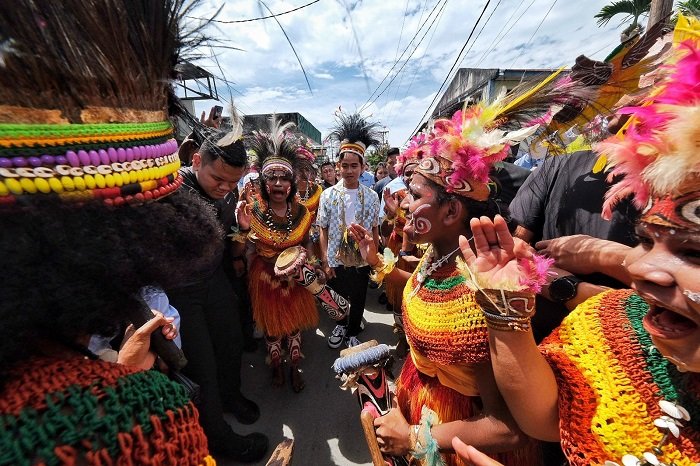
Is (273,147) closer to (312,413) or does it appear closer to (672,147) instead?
(312,413)

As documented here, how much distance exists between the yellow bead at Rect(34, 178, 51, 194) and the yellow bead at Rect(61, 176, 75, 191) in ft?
0.08

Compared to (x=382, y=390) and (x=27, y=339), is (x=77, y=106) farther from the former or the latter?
(x=382, y=390)

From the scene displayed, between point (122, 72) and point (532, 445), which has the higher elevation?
point (122, 72)

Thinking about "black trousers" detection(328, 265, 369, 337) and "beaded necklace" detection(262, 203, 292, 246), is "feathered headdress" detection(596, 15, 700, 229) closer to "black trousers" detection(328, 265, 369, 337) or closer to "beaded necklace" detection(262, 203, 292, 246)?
"beaded necklace" detection(262, 203, 292, 246)

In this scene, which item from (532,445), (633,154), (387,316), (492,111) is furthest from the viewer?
(387,316)

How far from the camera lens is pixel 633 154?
895 mm

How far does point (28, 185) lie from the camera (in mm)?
622

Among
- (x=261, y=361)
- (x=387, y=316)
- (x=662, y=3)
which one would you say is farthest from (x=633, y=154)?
(x=662, y=3)

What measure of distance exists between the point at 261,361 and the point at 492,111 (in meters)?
3.39

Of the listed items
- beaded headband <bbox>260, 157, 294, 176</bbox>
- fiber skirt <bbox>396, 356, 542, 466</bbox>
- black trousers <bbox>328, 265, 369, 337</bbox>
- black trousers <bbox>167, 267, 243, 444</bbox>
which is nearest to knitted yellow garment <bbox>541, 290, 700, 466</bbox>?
fiber skirt <bbox>396, 356, 542, 466</bbox>

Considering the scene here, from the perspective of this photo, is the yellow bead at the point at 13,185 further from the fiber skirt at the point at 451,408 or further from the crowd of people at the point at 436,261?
the fiber skirt at the point at 451,408

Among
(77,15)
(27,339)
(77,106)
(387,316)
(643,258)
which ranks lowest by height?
(387,316)

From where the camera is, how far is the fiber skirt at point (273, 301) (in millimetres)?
3287

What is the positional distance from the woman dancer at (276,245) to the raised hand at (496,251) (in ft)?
7.93
